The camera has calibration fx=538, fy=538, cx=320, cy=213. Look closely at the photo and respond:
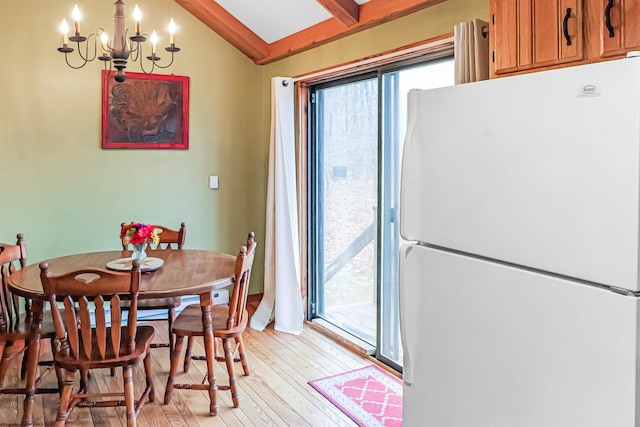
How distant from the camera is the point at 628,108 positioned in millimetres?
1248

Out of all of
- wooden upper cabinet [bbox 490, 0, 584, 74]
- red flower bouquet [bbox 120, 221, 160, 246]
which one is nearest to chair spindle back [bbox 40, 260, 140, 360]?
red flower bouquet [bbox 120, 221, 160, 246]

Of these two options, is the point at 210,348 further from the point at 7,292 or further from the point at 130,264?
the point at 7,292

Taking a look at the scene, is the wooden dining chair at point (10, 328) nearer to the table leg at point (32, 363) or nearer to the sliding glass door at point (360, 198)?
the table leg at point (32, 363)

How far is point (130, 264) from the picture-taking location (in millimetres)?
3113

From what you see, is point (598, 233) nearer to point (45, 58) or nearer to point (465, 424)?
point (465, 424)

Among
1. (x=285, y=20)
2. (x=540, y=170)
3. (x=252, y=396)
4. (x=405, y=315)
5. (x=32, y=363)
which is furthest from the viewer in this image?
(x=285, y=20)

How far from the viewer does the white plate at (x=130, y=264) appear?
3.00 metres

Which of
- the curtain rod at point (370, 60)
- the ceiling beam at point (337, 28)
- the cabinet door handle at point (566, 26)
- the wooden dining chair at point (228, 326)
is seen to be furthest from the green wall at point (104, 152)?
the cabinet door handle at point (566, 26)

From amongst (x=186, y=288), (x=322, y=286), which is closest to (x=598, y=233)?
(x=186, y=288)

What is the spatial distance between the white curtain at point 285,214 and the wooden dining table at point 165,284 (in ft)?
3.12

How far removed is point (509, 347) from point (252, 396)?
6.31ft

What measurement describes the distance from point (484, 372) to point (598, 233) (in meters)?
0.57

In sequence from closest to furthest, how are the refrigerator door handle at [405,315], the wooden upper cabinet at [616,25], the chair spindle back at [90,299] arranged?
the wooden upper cabinet at [616,25], the refrigerator door handle at [405,315], the chair spindle back at [90,299]

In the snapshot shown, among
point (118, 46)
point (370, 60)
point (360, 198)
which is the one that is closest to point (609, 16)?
point (370, 60)
